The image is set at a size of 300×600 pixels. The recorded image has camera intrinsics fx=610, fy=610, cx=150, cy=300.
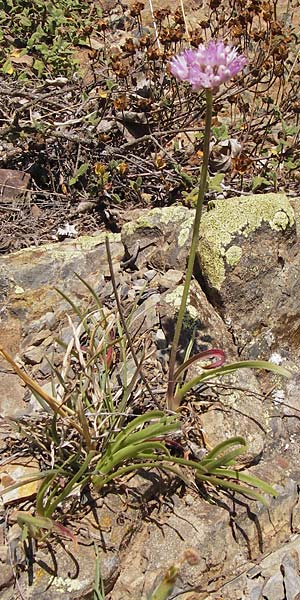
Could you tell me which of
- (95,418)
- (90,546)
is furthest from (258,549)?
(95,418)

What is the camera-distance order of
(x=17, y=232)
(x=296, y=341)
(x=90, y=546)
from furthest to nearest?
(x=17, y=232), (x=296, y=341), (x=90, y=546)

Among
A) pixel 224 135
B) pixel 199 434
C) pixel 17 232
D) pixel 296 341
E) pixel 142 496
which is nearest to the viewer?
pixel 142 496

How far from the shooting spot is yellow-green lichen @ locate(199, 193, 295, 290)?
3.14 m

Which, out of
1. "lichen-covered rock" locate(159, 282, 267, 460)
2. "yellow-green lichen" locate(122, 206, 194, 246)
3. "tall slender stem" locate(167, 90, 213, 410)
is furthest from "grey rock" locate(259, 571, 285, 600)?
"yellow-green lichen" locate(122, 206, 194, 246)

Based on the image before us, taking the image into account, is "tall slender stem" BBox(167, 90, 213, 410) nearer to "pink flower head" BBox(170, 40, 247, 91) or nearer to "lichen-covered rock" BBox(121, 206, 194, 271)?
"pink flower head" BBox(170, 40, 247, 91)

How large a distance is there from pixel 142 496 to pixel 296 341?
1301mm

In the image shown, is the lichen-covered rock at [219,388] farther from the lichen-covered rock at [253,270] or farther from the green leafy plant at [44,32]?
the green leafy plant at [44,32]

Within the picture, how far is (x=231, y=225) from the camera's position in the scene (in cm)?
318

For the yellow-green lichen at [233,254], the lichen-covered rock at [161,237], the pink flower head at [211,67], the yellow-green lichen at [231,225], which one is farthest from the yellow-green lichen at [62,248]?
the pink flower head at [211,67]

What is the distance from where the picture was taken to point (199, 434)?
106 inches

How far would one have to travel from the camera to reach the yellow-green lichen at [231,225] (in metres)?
3.14

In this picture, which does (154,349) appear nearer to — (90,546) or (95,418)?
(95,418)

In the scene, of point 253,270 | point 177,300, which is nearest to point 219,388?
point 177,300

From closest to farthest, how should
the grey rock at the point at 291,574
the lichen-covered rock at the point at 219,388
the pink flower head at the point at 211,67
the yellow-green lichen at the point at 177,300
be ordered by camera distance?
the pink flower head at the point at 211,67, the grey rock at the point at 291,574, the lichen-covered rock at the point at 219,388, the yellow-green lichen at the point at 177,300
